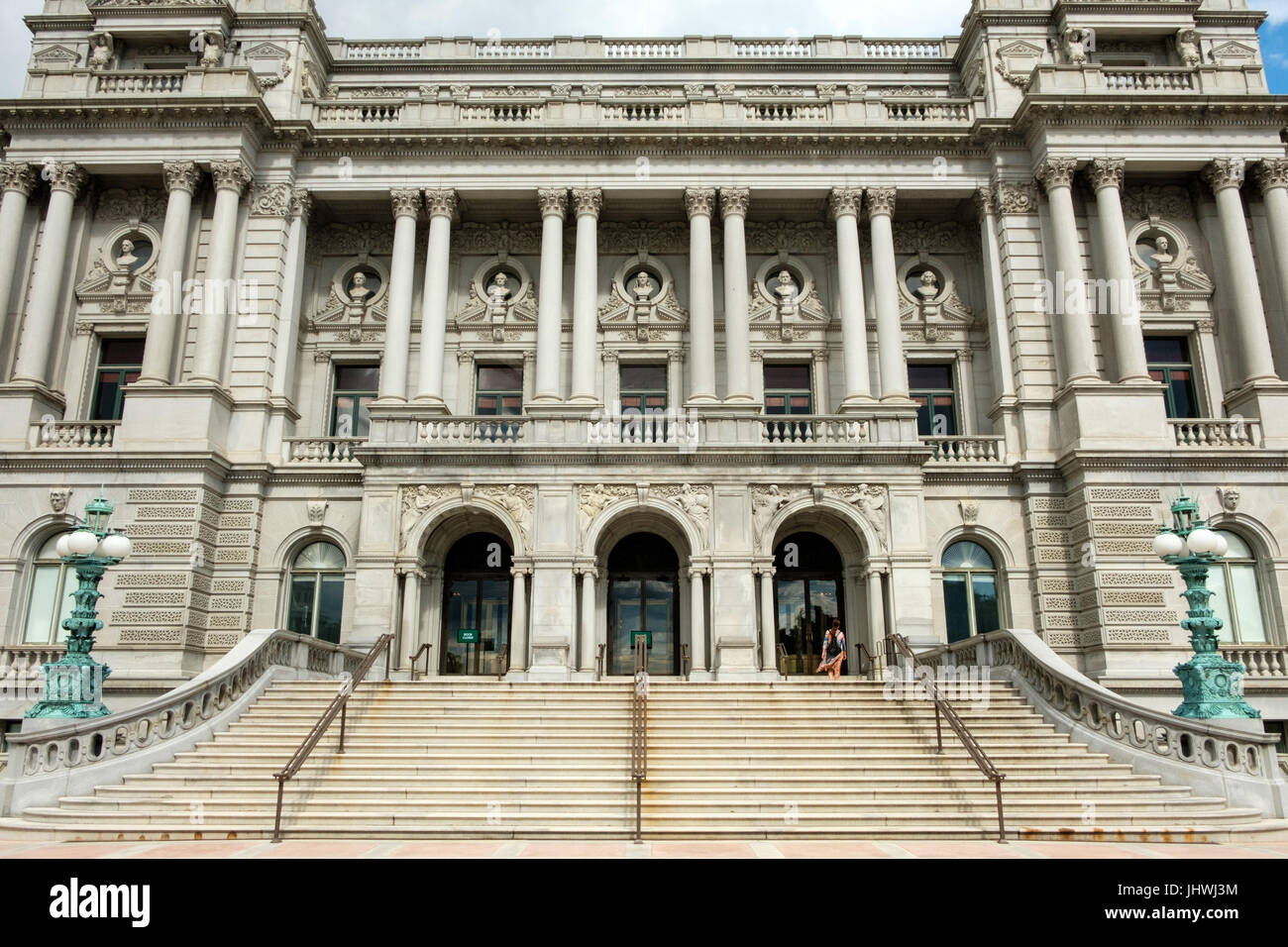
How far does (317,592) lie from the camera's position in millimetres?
25047

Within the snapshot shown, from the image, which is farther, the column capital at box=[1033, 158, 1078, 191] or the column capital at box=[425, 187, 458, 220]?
the column capital at box=[425, 187, 458, 220]

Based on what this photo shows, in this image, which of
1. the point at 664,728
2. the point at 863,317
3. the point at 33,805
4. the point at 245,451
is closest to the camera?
the point at 33,805

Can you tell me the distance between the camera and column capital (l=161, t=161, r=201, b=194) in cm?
2636

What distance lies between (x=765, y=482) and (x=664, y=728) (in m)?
8.25

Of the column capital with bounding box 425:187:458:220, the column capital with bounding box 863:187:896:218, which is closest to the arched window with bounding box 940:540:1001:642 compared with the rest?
the column capital with bounding box 863:187:896:218

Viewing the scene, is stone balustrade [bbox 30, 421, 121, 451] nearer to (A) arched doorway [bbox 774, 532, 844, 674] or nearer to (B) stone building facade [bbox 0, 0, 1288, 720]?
(B) stone building facade [bbox 0, 0, 1288, 720]

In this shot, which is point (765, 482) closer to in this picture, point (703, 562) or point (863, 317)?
point (703, 562)

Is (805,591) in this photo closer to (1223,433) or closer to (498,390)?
(498,390)

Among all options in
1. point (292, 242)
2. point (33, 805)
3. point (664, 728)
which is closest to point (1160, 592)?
point (664, 728)

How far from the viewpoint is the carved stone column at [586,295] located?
85.5ft

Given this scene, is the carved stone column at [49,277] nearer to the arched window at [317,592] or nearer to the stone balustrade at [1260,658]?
the arched window at [317,592]

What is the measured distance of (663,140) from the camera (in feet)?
90.5

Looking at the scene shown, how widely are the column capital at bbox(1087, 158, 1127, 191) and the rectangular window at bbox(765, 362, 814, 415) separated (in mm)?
9461

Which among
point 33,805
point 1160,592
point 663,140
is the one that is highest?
point 663,140
